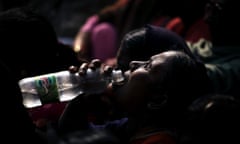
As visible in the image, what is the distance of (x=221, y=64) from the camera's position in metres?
1.79

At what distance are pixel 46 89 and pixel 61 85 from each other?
2.6 inches

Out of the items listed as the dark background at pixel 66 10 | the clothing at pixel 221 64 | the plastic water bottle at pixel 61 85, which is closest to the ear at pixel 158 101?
the plastic water bottle at pixel 61 85

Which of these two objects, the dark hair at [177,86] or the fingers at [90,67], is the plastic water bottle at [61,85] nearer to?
the fingers at [90,67]

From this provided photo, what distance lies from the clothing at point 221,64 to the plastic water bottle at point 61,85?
21.0 inches

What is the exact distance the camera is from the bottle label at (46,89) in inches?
49.2

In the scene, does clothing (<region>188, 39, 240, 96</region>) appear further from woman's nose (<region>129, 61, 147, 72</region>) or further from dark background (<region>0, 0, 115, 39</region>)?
dark background (<region>0, 0, 115, 39</region>)

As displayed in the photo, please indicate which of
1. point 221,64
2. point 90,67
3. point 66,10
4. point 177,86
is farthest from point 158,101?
point 66,10

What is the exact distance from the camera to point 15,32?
1345 mm

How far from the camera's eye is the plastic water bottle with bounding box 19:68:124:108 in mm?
1254

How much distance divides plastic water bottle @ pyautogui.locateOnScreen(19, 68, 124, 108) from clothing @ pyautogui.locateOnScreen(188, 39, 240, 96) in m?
0.53

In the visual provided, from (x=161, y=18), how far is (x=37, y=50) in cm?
98

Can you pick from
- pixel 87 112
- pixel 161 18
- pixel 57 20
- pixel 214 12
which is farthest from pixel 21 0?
pixel 87 112

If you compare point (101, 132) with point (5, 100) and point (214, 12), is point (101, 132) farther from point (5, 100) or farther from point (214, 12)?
point (214, 12)

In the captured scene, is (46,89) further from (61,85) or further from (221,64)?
(221,64)
